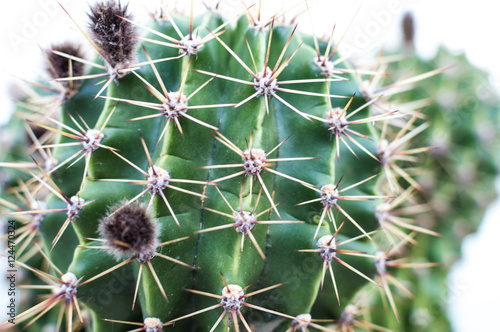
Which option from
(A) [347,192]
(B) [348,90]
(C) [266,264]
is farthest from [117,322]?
(B) [348,90]

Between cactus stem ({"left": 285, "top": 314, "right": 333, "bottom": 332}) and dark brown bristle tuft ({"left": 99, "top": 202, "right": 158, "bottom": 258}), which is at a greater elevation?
dark brown bristle tuft ({"left": 99, "top": 202, "right": 158, "bottom": 258})

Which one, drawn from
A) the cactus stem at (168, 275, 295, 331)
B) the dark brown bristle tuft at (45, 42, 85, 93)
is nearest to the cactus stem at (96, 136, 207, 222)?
the cactus stem at (168, 275, 295, 331)

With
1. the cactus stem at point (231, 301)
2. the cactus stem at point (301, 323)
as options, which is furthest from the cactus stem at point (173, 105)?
the cactus stem at point (301, 323)

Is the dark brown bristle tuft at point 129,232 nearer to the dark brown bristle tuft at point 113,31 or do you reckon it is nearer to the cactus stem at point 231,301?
the cactus stem at point 231,301

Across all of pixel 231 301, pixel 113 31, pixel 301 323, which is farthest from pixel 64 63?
pixel 301 323

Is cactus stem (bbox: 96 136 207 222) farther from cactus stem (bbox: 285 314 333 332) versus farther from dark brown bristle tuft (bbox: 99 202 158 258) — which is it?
cactus stem (bbox: 285 314 333 332)

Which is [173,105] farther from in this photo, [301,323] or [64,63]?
[301,323]
